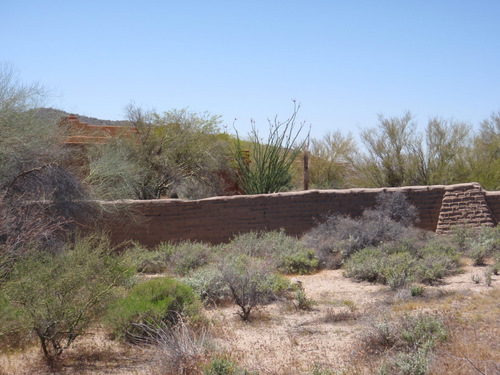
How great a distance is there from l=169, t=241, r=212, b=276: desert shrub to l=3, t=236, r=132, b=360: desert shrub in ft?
14.6

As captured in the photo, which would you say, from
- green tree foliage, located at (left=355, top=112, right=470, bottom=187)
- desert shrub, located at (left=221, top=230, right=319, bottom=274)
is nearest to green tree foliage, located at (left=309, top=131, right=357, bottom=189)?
green tree foliage, located at (left=355, top=112, right=470, bottom=187)

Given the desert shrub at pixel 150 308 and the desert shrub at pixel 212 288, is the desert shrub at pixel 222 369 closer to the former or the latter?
the desert shrub at pixel 150 308

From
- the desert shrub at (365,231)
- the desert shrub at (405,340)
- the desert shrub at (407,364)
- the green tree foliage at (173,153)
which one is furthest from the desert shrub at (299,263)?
the green tree foliage at (173,153)

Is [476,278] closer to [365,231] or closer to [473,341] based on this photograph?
[365,231]

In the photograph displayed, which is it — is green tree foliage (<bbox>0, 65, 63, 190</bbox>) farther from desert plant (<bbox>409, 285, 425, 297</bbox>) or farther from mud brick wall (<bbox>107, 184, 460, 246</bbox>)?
desert plant (<bbox>409, 285, 425, 297</bbox>)

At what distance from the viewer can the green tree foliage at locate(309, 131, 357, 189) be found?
31.6 metres

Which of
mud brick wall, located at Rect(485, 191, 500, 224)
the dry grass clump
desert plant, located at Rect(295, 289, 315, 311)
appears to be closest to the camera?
the dry grass clump

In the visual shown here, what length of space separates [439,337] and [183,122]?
856 inches

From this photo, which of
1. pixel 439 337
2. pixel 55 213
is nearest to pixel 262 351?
pixel 439 337

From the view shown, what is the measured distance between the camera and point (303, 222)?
15164 millimetres

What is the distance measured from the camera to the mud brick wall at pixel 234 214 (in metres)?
15.1

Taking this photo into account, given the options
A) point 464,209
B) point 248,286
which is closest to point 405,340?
point 248,286

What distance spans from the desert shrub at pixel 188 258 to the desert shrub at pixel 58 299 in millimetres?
4464

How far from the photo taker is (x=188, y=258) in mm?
12898
